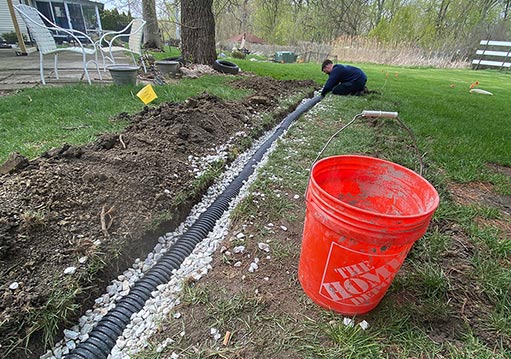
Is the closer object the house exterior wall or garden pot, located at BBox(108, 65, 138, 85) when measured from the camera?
garden pot, located at BBox(108, 65, 138, 85)

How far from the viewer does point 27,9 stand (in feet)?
12.2

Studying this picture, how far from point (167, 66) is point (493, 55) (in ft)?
65.6

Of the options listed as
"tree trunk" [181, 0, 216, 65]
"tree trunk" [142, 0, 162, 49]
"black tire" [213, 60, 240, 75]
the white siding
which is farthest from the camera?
the white siding

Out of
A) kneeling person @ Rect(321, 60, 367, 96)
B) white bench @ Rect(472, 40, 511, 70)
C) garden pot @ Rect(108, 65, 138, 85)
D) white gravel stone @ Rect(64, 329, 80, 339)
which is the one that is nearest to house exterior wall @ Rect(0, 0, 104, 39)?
garden pot @ Rect(108, 65, 138, 85)

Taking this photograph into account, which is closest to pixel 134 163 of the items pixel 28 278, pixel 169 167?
pixel 169 167

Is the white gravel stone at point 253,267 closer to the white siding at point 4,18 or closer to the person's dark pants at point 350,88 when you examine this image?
the person's dark pants at point 350,88

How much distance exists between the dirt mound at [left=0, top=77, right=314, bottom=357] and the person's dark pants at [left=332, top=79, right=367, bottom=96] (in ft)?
13.2

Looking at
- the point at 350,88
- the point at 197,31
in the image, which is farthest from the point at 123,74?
the point at 350,88

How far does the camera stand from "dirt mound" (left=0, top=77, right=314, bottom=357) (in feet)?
3.91

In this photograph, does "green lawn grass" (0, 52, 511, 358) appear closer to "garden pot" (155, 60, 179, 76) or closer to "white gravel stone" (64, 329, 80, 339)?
"garden pot" (155, 60, 179, 76)

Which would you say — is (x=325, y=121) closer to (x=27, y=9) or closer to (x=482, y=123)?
(x=482, y=123)

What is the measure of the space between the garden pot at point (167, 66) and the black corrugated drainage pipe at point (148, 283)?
3950mm

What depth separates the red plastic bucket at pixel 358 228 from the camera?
3.07 ft

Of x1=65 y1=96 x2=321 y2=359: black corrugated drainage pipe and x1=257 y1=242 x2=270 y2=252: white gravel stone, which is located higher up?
x1=257 y1=242 x2=270 y2=252: white gravel stone
